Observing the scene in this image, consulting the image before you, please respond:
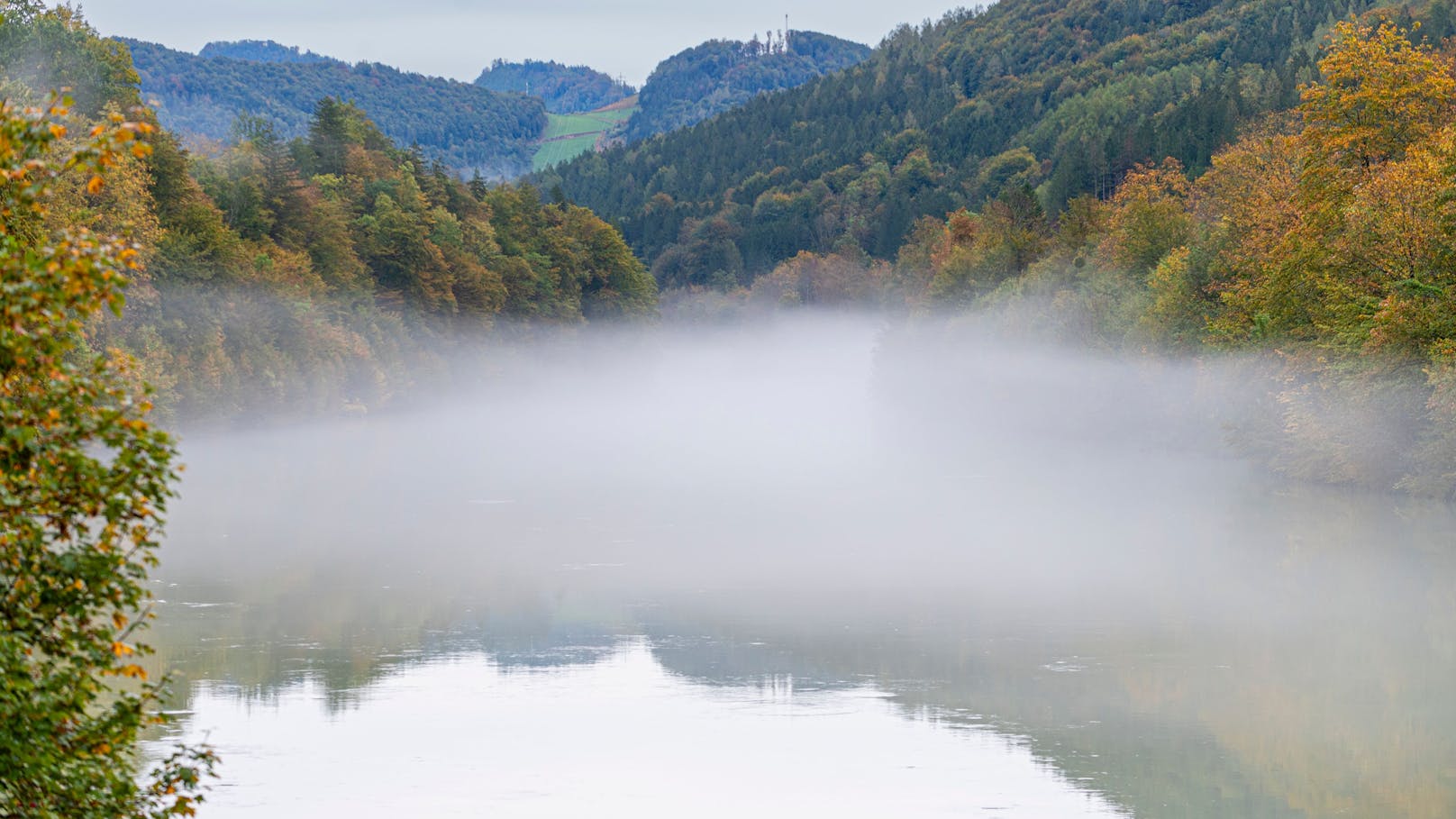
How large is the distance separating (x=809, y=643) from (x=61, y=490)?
1772 cm

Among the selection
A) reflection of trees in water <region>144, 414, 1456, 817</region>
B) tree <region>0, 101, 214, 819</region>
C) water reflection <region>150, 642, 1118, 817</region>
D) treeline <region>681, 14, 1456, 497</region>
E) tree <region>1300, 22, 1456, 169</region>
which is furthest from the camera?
tree <region>1300, 22, 1456, 169</region>

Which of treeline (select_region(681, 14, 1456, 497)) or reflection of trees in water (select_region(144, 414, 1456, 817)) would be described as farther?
treeline (select_region(681, 14, 1456, 497))

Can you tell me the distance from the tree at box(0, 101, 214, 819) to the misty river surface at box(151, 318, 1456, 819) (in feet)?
26.5

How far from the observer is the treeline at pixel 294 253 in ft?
200

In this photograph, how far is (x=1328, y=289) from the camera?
46812 millimetres

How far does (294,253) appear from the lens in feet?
282

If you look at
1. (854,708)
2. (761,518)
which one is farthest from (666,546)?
(854,708)

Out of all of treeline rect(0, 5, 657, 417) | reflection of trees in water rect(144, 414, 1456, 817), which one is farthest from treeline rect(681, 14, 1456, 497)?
treeline rect(0, 5, 657, 417)

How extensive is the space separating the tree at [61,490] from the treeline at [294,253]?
2862cm

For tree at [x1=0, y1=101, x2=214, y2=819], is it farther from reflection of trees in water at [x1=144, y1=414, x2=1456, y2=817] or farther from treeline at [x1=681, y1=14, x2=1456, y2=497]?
treeline at [x1=681, y1=14, x2=1456, y2=497]

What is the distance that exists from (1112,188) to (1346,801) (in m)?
134

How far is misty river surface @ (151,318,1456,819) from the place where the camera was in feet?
57.0

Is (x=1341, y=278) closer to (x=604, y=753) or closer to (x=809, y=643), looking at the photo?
(x=809, y=643)

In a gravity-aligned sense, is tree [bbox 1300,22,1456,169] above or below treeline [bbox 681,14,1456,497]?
above
